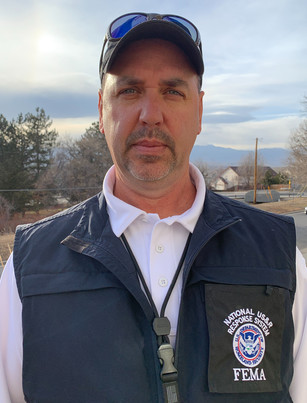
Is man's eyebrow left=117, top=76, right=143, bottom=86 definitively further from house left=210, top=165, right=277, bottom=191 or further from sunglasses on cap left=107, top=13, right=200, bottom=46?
house left=210, top=165, right=277, bottom=191

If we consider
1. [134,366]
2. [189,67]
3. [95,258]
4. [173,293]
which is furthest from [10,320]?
[189,67]

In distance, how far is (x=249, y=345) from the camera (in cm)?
127

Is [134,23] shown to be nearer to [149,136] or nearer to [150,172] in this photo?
[149,136]

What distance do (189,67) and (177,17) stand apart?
0.75 ft

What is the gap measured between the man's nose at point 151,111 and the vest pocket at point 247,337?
652 millimetres

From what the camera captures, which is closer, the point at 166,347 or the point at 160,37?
the point at 166,347

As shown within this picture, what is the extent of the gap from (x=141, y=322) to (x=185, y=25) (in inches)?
47.4

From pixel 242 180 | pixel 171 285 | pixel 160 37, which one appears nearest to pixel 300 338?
pixel 171 285

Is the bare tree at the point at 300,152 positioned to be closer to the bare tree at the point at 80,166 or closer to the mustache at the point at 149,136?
the bare tree at the point at 80,166

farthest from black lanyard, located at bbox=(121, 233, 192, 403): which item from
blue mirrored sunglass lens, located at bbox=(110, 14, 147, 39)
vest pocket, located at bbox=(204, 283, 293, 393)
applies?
blue mirrored sunglass lens, located at bbox=(110, 14, 147, 39)

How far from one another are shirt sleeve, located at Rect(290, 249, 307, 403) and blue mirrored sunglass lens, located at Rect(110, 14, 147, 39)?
3.83ft

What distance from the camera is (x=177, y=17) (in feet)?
4.95

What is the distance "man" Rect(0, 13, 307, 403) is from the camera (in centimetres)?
121

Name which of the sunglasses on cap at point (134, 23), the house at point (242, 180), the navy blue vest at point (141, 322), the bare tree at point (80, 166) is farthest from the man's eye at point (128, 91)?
the house at point (242, 180)
